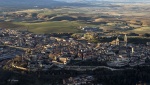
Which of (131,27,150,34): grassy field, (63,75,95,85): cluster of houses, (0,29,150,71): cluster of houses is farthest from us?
(131,27,150,34): grassy field

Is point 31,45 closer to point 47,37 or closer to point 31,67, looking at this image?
point 47,37

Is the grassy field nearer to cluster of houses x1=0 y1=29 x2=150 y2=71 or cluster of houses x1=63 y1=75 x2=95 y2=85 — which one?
cluster of houses x1=0 y1=29 x2=150 y2=71

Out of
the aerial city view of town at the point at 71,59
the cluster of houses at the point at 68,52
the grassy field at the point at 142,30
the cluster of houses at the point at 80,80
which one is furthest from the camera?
the grassy field at the point at 142,30

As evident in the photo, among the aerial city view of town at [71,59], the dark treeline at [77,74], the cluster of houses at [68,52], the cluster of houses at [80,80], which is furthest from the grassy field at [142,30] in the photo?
the cluster of houses at [80,80]

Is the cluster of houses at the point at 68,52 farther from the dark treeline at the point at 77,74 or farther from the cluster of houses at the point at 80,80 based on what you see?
the cluster of houses at the point at 80,80

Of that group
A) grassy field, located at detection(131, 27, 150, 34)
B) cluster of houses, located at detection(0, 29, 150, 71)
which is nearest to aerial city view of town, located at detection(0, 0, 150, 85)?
cluster of houses, located at detection(0, 29, 150, 71)

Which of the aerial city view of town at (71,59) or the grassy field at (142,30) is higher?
the aerial city view of town at (71,59)

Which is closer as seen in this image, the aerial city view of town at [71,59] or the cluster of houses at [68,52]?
the aerial city view of town at [71,59]

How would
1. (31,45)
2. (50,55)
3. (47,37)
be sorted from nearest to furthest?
(50,55) → (31,45) → (47,37)

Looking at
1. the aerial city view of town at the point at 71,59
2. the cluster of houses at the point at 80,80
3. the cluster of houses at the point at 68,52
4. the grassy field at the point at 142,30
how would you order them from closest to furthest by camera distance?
the cluster of houses at the point at 80,80 → the aerial city view of town at the point at 71,59 → the cluster of houses at the point at 68,52 → the grassy field at the point at 142,30

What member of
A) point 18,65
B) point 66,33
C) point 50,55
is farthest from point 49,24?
point 18,65

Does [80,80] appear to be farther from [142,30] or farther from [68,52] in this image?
[142,30]
